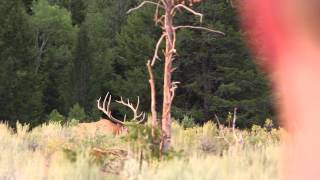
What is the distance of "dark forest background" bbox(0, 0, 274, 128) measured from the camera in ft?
104

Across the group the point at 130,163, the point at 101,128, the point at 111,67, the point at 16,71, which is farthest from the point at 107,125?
the point at 111,67

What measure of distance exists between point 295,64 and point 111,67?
37032 millimetres

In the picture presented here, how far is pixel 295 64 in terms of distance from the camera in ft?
1.94

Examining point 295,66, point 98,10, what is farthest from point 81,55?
point 295,66

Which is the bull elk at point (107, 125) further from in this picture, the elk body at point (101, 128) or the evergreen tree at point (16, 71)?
the evergreen tree at point (16, 71)

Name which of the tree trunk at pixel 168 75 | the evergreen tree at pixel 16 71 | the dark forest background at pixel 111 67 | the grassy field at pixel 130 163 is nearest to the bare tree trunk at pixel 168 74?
the tree trunk at pixel 168 75

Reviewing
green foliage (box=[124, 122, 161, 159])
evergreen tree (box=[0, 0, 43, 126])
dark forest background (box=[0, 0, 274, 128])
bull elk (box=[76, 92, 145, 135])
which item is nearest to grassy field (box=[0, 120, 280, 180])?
green foliage (box=[124, 122, 161, 159])

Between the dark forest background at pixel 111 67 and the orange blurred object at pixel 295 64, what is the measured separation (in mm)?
29238

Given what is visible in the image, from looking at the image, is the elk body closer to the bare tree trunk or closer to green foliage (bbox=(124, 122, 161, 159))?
the bare tree trunk

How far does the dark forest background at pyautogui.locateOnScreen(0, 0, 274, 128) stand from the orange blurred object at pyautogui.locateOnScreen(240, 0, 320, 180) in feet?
95.9

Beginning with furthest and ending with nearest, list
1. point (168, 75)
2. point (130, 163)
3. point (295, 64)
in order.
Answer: point (168, 75) → point (130, 163) → point (295, 64)

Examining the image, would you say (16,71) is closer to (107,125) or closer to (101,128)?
(107,125)

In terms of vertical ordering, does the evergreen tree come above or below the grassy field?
above

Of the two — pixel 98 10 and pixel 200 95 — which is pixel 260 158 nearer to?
pixel 200 95
